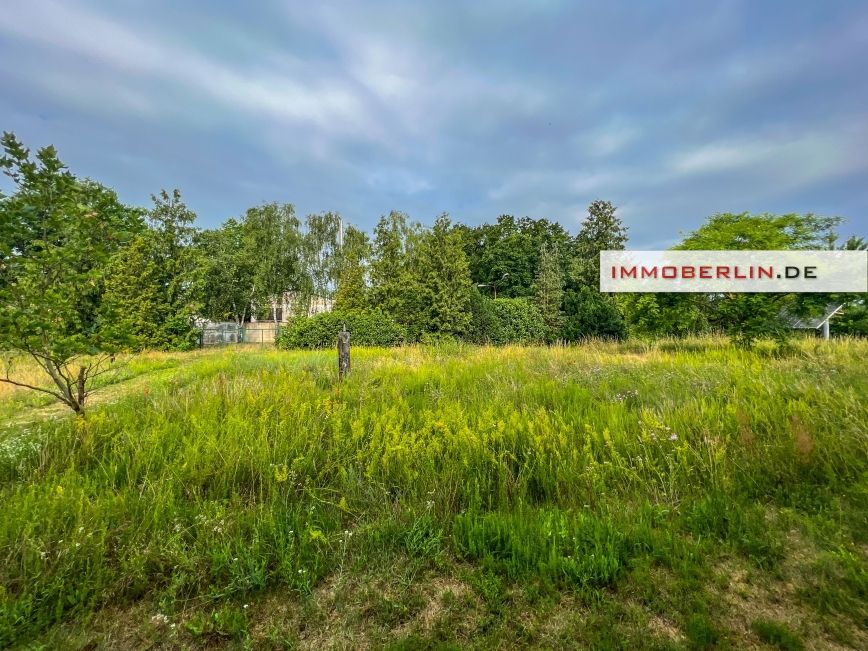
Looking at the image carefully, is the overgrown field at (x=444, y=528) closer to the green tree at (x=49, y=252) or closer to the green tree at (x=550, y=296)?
the green tree at (x=49, y=252)

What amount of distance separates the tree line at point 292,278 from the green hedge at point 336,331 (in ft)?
0.68

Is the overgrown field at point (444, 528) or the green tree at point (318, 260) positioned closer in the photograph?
the overgrown field at point (444, 528)

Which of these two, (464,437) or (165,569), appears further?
(464,437)

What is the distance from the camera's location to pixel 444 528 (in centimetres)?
255

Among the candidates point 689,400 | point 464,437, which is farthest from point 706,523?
point 689,400

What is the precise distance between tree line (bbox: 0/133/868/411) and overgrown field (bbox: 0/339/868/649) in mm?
1275

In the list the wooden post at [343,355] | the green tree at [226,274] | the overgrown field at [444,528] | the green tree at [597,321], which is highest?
the green tree at [226,274]

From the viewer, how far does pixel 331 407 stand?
4559 mm

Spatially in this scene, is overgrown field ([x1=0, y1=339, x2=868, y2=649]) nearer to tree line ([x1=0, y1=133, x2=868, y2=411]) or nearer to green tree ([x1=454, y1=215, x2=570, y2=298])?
tree line ([x1=0, y1=133, x2=868, y2=411])

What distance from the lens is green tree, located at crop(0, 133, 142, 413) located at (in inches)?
131

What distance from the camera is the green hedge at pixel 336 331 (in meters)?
16.5

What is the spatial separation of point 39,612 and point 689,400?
5567 millimetres

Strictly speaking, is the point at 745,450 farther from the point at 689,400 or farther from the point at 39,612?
the point at 39,612

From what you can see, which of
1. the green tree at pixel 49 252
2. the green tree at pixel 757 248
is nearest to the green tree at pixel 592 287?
the green tree at pixel 757 248
